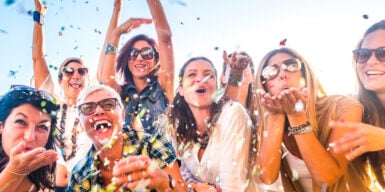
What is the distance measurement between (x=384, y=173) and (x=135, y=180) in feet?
5.02

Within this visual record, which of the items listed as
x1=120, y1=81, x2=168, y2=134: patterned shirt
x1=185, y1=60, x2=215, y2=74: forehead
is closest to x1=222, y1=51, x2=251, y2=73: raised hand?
x1=185, y1=60, x2=215, y2=74: forehead

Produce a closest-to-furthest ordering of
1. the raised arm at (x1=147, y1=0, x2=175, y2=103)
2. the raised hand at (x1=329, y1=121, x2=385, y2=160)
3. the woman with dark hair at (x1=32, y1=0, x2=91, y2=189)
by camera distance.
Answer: the raised hand at (x1=329, y1=121, x2=385, y2=160) < the woman with dark hair at (x1=32, y1=0, x2=91, y2=189) < the raised arm at (x1=147, y1=0, x2=175, y2=103)

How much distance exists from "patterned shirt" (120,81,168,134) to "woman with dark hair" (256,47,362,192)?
58cm

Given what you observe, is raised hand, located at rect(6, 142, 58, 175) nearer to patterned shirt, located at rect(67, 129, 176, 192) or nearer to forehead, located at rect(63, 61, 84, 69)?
patterned shirt, located at rect(67, 129, 176, 192)

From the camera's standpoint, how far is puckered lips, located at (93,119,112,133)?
2.27 metres

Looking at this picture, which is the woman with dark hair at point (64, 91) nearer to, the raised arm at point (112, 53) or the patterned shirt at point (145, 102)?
the raised arm at point (112, 53)

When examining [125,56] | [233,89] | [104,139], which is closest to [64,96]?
[125,56]

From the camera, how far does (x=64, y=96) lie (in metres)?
2.75

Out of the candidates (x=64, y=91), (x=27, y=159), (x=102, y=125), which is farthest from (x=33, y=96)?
(x=102, y=125)

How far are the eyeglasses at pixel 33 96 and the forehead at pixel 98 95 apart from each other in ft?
1.33

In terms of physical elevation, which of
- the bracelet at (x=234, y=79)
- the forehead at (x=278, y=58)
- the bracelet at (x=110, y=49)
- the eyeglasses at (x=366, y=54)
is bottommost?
the bracelet at (x=234, y=79)

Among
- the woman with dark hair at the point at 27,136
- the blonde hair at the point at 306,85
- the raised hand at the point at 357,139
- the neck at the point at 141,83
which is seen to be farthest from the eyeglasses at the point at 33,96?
the raised hand at the point at 357,139

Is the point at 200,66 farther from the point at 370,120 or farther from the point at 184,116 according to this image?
the point at 370,120

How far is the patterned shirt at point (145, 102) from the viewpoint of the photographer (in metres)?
2.60
